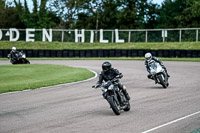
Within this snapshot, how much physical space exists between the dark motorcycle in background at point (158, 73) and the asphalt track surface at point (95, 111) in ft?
0.98

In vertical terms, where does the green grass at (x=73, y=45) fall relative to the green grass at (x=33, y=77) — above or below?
above

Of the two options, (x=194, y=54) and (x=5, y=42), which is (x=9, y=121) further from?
(x=5, y=42)

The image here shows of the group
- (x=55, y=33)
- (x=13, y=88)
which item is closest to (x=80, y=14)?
(x=55, y=33)

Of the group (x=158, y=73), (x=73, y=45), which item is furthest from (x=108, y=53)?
(x=158, y=73)

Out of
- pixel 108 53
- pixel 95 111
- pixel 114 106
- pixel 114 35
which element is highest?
pixel 114 35

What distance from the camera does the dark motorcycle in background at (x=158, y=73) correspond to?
16.3m

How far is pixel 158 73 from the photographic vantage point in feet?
54.1

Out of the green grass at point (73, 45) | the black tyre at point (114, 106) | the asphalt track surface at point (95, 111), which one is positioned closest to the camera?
the asphalt track surface at point (95, 111)

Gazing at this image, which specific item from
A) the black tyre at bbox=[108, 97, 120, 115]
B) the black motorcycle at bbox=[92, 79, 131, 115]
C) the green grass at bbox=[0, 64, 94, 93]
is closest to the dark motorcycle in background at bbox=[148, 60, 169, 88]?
the green grass at bbox=[0, 64, 94, 93]

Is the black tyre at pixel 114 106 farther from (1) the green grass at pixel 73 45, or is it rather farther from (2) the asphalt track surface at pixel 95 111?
(1) the green grass at pixel 73 45

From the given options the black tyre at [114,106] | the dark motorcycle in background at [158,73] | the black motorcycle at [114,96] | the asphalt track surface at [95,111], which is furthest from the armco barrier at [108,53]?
the black tyre at [114,106]

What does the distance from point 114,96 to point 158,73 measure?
6.22 metres

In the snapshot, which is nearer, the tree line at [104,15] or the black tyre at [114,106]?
the black tyre at [114,106]

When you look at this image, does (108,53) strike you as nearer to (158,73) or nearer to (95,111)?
(158,73)
